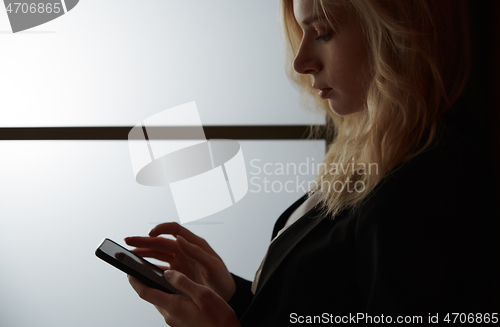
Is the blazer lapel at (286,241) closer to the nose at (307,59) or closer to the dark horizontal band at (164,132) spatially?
the nose at (307,59)

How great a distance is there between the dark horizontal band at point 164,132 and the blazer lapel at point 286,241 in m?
0.46

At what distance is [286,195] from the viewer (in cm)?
115

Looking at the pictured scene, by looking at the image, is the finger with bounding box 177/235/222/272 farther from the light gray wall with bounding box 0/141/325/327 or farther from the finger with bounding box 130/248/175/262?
the light gray wall with bounding box 0/141/325/327

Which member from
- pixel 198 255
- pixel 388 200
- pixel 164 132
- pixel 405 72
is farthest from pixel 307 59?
pixel 164 132

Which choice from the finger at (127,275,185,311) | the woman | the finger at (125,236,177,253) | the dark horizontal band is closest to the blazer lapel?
the woman

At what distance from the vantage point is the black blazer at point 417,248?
18.4 inches

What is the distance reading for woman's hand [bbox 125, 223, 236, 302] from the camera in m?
0.75

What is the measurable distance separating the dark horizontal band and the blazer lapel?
46 cm

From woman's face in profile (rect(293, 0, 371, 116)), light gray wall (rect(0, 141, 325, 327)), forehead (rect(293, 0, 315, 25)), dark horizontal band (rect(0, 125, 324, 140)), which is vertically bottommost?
light gray wall (rect(0, 141, 325, 327))

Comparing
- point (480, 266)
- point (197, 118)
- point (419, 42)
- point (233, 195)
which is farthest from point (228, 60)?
point (480, 266)

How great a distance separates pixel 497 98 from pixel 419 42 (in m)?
0.44

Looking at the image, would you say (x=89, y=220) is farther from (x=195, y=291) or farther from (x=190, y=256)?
(x=195, y=291)

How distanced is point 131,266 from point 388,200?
42 cm

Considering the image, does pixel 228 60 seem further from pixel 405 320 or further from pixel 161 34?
pixel 405 320
